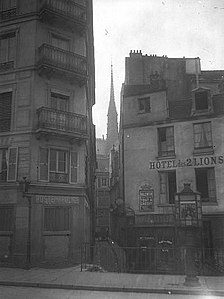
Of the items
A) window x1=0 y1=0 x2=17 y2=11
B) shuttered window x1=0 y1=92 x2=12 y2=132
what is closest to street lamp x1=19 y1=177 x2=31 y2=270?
shuttered window x1=0 y1=92 x2=12 y2=132

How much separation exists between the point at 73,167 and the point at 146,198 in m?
5.84

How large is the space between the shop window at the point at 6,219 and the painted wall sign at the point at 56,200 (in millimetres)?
1543

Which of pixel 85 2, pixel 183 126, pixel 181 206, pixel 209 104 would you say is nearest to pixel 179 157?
pixel 183 126

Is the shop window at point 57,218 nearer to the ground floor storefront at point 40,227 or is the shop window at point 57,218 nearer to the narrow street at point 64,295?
the ground floor storefront at point 40,227

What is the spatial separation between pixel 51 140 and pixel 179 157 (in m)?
8.57

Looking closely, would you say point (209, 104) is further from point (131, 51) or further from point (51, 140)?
point (131, 51)

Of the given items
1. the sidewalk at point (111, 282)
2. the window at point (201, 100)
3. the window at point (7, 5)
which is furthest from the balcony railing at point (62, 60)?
the sidewalk at point (111, 282)

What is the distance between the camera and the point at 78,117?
792 inches

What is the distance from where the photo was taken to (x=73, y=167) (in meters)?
19.8

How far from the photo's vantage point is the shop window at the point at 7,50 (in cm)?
2008

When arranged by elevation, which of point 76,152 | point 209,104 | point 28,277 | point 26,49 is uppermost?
point 26,49

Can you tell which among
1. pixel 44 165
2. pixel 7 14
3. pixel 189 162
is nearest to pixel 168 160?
pixel 189 162

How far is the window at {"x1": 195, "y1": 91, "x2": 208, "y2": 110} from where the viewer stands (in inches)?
902

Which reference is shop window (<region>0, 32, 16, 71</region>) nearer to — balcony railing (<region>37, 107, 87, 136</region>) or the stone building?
the stone building
